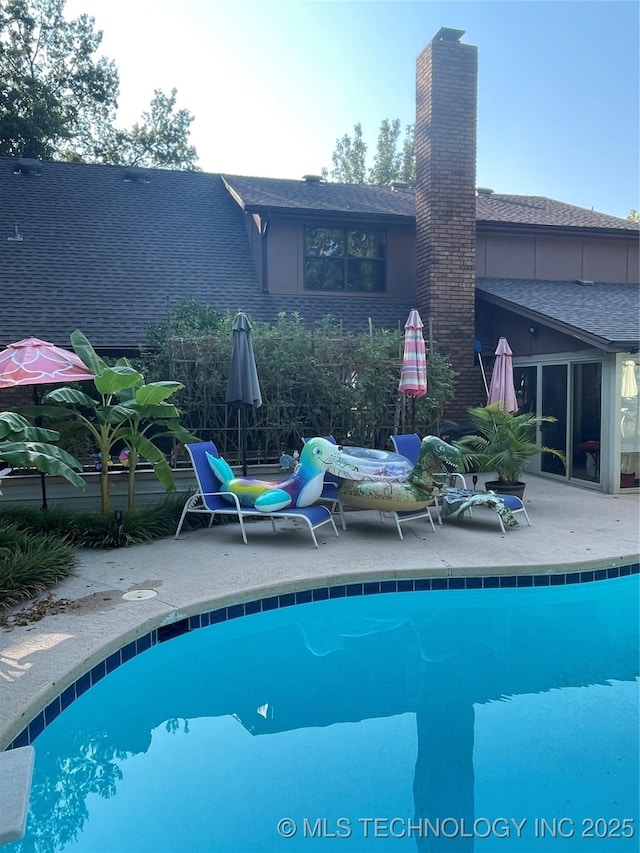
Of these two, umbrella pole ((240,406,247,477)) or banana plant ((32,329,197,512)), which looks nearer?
banana plant ((32,329,197,512))

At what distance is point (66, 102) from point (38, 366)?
20.4 meters

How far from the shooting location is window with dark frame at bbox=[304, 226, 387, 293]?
1447 cm

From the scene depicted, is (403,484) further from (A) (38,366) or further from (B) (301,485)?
(A) (38,366)

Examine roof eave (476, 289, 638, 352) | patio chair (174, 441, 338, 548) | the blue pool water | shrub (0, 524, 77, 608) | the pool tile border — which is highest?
roof eave (476, 289, 638, 352)

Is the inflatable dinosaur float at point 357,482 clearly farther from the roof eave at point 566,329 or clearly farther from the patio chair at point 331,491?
the roof eave at point 566,329

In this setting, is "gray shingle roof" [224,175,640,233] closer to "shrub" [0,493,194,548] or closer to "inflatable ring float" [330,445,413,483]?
"inflatable ring float" [330,445,413,483]

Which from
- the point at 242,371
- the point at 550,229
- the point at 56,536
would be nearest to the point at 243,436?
the point at 242,371

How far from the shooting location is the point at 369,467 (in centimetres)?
794

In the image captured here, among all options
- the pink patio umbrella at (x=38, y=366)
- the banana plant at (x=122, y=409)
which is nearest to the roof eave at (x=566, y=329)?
the banana plant at (x=122, y=409)

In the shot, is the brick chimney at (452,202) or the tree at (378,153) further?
the tree at (378,153)

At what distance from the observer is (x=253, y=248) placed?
50.1 ft

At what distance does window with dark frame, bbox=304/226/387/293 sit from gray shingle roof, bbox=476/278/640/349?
2.47 metres

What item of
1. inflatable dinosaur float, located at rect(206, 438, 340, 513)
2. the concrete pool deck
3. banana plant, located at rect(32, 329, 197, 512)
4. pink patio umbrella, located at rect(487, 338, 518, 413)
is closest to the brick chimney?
pink patio umbrella, located at rect(487, 338, 518, 413)

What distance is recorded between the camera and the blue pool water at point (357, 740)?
334cm
